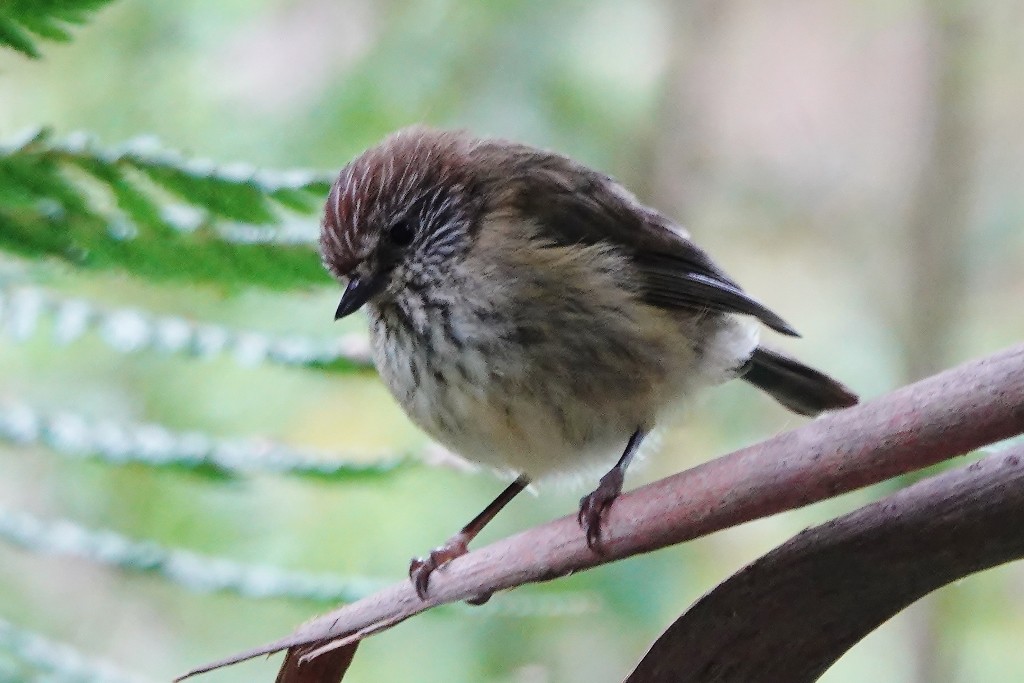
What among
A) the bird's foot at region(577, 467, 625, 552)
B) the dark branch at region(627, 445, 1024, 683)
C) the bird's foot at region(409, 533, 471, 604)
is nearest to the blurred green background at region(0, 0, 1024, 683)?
the bird's foot at region(409, 533, 471, 604)

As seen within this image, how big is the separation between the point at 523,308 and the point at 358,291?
274mm

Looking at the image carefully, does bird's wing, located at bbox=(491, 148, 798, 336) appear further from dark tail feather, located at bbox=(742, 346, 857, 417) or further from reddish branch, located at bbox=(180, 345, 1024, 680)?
reddish branch, located at bbox=(180, 345, 1024, 680)

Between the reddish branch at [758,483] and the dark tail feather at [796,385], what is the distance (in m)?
1.02

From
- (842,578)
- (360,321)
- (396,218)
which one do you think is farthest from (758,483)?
(360,321)

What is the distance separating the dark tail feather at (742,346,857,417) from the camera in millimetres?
1988

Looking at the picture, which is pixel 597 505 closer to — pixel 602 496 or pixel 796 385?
pixel 602 496

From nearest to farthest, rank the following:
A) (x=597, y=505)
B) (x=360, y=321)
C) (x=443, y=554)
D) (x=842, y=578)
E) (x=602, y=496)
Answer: (x=842, y=578), (x=597, y=505), (x=602, y=496), (x=443, y=554), (x=360, y=321)

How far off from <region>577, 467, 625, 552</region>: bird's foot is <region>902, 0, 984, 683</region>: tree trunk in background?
2.19 m

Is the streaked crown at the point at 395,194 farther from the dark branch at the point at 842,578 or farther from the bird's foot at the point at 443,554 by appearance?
the dark branch at the point at 842,578

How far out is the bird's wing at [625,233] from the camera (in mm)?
1941

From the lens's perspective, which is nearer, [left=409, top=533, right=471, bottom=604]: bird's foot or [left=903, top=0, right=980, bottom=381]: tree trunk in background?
[left=409, top=533, right=471, bottom=604]: bird's foot

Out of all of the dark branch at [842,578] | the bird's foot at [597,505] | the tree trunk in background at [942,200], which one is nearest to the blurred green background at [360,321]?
the tree trunk in background at [942,200]

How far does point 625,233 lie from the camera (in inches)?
79.7

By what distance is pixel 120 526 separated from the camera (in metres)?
2.99
